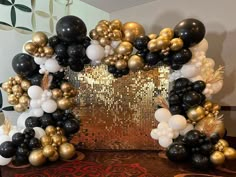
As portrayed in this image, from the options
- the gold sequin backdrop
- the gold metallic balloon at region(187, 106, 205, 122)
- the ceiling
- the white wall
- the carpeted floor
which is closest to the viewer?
the carpeted floor

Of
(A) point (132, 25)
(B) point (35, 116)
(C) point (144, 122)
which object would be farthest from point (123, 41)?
(B) point (35, 116)

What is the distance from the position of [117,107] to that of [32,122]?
1.27ft

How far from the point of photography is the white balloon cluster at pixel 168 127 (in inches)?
39.5

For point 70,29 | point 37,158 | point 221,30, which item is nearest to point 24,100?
point 37,158

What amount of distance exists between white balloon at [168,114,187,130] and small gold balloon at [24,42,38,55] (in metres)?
0.64

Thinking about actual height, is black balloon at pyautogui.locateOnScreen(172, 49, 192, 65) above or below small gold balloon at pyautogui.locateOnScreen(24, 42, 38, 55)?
below

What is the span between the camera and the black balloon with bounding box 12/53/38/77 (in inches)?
41.1

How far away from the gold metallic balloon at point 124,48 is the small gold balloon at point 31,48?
341 mm

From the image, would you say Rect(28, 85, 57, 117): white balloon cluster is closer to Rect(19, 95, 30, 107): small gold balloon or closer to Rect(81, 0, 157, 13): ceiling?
Rect(19, 95, 30, 107): small gold balloon

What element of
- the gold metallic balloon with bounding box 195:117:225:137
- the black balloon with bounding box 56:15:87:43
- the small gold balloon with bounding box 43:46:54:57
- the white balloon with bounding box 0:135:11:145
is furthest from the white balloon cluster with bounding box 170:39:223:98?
the white balloon with bounding box 0:135:11:145

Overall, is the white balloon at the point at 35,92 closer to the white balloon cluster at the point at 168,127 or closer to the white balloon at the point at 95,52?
the white balloon at the point at 95,52

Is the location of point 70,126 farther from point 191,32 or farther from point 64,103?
point 191,32

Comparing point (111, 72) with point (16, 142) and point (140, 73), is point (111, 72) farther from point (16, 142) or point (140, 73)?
point (16, 142)

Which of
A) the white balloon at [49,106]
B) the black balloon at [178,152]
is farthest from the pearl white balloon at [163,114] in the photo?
the white balloon at [49,106]
